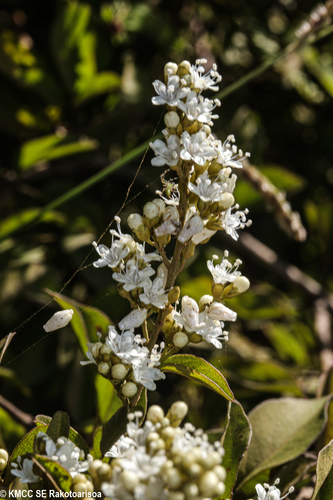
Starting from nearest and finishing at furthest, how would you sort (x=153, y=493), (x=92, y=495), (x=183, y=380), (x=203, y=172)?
1. (x=153, y=493)
2. (x=92, y=495)
3. (x=203, y=172)
4. (x=183, y=380)

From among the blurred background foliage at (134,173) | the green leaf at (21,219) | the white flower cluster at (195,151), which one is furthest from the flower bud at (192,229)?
the green leaf at (21,219)

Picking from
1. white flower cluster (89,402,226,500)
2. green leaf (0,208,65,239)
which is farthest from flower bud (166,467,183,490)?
green leaf (0,208,65,239)

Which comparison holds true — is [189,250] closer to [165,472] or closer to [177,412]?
[177,412]

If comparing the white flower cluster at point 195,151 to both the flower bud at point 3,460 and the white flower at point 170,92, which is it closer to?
the white flower at point 170,92

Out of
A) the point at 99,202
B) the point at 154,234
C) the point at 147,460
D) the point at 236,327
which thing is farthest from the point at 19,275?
the point at 147,460

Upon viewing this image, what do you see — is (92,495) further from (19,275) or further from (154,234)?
(19,275)

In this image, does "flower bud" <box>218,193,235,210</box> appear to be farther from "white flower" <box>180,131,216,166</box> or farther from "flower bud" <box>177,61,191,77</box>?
"flower bud" <box>177,61,191,77</box>

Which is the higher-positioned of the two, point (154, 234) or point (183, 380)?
point (154, 234)
